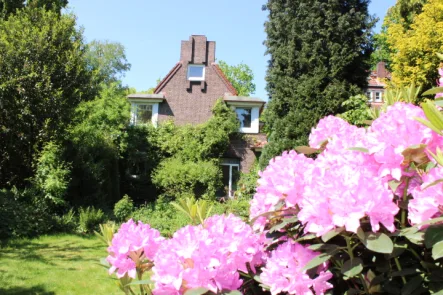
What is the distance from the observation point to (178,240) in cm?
124

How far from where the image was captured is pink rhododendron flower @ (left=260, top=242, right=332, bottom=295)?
121 centimetres

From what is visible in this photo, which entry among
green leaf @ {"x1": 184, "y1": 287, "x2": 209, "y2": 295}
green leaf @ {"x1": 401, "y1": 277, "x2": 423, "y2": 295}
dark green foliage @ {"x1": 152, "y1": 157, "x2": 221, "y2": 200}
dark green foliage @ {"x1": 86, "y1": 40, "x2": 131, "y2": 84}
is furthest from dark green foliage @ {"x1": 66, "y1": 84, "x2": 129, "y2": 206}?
dark green foliage @ {"x1": 86, "y1": 40, "x2": 131, "y2": 84}

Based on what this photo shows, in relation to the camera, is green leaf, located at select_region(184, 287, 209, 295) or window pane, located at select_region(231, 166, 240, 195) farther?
window pane, located at select_region(231, 166, 240, 195)

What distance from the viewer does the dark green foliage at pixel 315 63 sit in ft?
40.3

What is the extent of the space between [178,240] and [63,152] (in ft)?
37.9

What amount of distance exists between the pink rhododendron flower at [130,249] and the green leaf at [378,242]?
795 mm

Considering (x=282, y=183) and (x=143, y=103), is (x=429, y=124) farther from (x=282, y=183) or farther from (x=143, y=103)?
(x=143, y=103)

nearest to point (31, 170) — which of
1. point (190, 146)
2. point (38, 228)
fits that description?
point (38, 228)

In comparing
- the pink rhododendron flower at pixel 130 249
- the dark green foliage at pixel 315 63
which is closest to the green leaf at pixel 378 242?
the pink rhododendron flower at pixel 130 249

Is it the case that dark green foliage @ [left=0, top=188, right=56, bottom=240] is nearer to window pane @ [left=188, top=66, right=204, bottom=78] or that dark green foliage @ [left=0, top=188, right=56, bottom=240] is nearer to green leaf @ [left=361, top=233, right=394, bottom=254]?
green leaf @ [left=361, top=233, right=394, bottom=254]

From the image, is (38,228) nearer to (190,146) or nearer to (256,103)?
(190,146)

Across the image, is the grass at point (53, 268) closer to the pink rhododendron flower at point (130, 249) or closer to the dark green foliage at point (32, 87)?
the dark green foliage at point (32, 87)

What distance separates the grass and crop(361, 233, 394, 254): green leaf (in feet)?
16.8

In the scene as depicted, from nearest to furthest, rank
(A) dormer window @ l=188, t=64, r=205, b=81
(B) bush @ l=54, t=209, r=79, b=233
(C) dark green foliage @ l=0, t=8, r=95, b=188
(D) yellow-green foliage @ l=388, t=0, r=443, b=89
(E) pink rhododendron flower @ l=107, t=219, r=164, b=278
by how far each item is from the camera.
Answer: (E) pink rhododendron flower @ l=107, t=219, r=164, b=278 → (B) bush @ l=54, t=209, r=79, b=233 → (C) dark green foliage @ l=0, t=8, r=95, b=188 → (D) yellow-green foliage @ l=388, t=0, r=443, b=89 → (A) dormer window @ l=188, t=64, r=205, b=81
